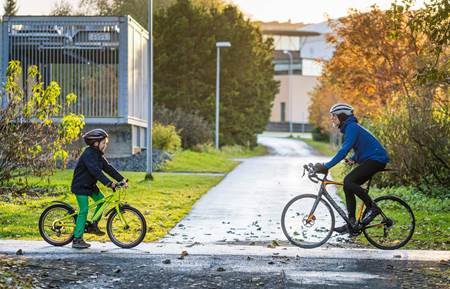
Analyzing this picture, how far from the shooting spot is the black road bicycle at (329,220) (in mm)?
11805

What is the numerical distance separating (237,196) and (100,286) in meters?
12.3

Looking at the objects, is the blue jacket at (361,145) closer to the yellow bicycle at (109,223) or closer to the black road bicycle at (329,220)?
the black road bicycle at (329,220)

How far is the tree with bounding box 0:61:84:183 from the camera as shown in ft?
51.4

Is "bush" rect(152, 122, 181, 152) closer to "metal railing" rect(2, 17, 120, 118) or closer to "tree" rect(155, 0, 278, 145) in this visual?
"metal railing" rect(2, 17, 120, 118)

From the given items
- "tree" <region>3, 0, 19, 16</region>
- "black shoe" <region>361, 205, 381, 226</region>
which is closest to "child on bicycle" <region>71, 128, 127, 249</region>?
"black shoe" <region>361, 205, 381, 226</region>

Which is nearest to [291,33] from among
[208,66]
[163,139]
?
[208,66]

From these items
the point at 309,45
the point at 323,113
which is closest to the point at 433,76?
the point at 323,113

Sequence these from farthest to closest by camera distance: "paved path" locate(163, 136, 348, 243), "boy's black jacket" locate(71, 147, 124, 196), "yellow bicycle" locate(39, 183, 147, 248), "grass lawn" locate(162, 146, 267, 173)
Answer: "grass lawn" locate(162, 146, 267, 173), "paved path" locate(163, 136, 348, 243), "yellow bicycle" locate(39, 183, 147, 248), "boy's black jacket" locate(71, 147, 124, 196)

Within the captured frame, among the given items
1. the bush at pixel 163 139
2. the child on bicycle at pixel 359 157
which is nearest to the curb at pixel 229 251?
the child on bicycle at pixel 359 157

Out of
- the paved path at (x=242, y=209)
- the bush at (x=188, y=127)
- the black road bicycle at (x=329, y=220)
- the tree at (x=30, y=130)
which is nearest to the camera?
the black road bicycle at (x=329, y=220)

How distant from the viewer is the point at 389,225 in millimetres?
11773

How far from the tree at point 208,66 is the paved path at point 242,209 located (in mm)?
21647

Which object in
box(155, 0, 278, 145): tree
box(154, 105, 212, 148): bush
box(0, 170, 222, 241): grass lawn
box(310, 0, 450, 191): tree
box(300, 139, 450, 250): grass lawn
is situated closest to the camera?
box(310, 0, 450, 191): tree

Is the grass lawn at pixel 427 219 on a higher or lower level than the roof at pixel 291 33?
lower
